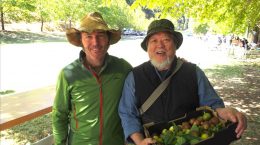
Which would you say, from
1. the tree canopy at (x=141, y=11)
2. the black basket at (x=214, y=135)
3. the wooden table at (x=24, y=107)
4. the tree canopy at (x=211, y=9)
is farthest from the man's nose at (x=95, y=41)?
the tree canopy at (x=211, y=9)

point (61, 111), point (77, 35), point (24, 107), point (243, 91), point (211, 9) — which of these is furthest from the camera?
point (243, 91)

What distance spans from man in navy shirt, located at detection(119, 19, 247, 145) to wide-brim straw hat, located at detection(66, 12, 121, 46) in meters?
0.38

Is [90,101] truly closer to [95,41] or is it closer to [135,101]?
[135,101]

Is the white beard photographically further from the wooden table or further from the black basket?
the wooden table

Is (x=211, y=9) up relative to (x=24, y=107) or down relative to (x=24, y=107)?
up

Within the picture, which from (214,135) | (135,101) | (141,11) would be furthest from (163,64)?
(141,11)

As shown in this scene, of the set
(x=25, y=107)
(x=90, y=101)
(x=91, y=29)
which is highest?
(x=91, y=29)

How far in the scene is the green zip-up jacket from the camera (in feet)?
9.37

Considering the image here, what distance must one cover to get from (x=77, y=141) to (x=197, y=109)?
1137 mm

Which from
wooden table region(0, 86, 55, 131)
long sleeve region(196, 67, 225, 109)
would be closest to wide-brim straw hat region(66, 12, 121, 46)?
long sleeve region(196, 67, 225, 109)

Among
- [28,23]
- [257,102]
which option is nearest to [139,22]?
[28,23]

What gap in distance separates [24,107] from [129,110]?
7.35 feet

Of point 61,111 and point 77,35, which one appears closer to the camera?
point 61,111

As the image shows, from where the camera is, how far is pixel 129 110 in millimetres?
2768
